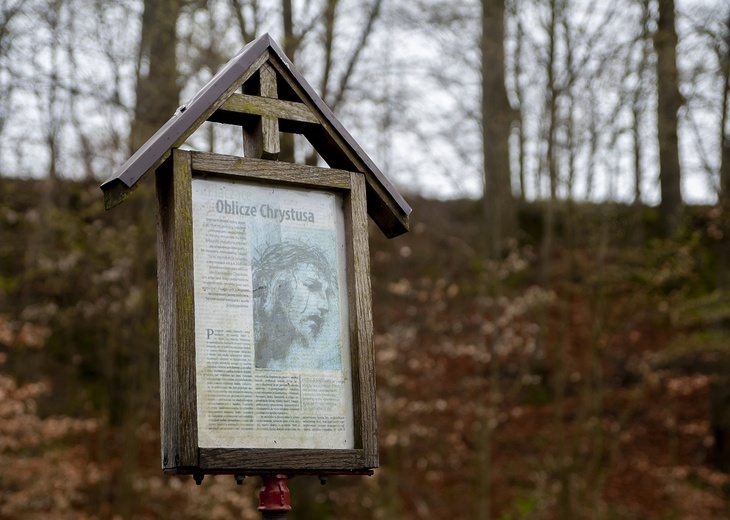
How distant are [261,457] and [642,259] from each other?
12.8 metres

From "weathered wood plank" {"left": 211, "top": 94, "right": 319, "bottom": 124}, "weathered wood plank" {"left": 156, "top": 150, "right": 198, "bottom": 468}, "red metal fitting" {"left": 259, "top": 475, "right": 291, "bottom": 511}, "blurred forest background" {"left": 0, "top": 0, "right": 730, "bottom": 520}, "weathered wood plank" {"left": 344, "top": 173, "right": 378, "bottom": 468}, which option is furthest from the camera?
"blurred forest background" {"left": 0, "top": 0, "right": 730, "bottom": 520}

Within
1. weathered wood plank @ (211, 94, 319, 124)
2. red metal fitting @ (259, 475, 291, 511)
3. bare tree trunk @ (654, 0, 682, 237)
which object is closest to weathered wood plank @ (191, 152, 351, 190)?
weathered wood plank @ (211, 94, 319, 124)

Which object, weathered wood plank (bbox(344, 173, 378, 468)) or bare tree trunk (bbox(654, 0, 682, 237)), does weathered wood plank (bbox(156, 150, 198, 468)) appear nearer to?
weathered wood plank (bbox(344, 173, 378, 468))

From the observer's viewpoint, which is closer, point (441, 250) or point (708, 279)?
point (441, 250)

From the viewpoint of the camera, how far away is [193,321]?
3762 mm

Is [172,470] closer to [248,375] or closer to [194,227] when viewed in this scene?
[248,375]

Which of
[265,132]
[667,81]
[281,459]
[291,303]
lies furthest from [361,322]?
[667,81]

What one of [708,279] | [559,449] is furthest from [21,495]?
[708,279]

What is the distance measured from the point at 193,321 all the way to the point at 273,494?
0.77 metres

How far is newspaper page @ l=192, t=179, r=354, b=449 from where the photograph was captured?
3777 millimetres

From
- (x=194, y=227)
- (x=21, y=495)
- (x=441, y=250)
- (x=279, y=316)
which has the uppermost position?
(x=441, y=250)

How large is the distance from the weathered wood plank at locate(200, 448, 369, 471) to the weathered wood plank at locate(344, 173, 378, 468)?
0.07 meters

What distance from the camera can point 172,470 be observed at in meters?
3.72

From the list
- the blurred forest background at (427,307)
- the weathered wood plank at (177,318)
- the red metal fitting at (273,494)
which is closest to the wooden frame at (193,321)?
the weathered wood plank at (177,318)
